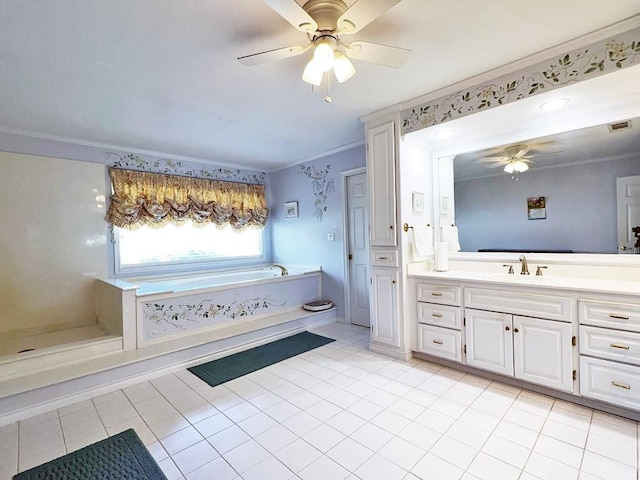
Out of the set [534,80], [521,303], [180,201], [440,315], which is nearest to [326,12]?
[534,80]

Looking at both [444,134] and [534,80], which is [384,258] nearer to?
[444,134]

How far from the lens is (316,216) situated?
14.9 ft

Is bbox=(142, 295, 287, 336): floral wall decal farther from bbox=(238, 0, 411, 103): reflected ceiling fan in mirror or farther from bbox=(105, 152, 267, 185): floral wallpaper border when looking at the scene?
bbox=(238, 0, 411, 103): reflected ceiling fan in mirror

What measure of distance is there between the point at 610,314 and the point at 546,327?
1.19ft

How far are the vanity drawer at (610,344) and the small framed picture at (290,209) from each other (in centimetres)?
363

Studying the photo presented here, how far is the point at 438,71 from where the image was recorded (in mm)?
2262

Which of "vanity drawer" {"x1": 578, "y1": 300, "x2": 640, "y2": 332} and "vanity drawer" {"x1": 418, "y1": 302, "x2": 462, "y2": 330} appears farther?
"vanity drawer" {"x1": 418, "y1": 302, "x2": 462, "y2": 330}

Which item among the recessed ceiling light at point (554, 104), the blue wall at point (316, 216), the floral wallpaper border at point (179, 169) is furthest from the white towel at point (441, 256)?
the floral wallpaper border at point (179, 169)

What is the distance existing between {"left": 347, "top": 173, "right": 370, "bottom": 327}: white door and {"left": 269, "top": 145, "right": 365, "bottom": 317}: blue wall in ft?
0.42

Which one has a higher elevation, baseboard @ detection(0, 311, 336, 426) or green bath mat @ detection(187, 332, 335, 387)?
baseboard @ detection(0, 311, 336, 426)

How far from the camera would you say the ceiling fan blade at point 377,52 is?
163cm

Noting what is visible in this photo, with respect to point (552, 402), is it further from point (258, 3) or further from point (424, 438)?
point (258, 3)

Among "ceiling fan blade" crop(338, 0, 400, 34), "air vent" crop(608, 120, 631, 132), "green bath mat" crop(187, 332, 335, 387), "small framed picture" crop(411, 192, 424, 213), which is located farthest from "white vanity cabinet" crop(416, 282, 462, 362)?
"ceiling fan blade" crop(338, 0, 400, 34)

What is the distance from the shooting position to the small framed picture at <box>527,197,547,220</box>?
2.63 m
